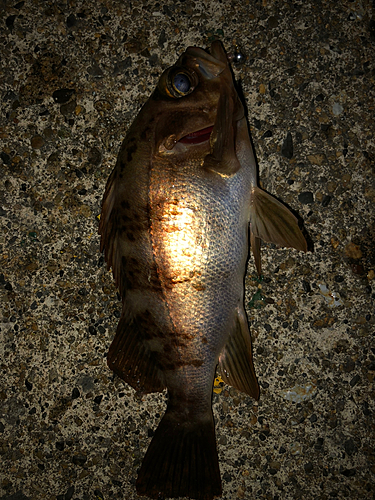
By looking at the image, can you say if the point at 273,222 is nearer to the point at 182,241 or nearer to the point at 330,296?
A: the point at 182,241

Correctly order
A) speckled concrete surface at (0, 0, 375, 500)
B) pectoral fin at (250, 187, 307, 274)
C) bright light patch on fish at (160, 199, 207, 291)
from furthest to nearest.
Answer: speckled concrete surface at (0, 0, 375, 500)
pectoral fin at (250, 187, 307, 274)
bright light patch on fish at (160, 199, 207, 291)

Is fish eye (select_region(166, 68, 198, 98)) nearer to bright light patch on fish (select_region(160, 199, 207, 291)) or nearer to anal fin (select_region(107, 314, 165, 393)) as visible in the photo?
bright light patch on fish (select_region(160, 199, 207, 291))

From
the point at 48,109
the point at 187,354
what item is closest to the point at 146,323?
the point at 187,354

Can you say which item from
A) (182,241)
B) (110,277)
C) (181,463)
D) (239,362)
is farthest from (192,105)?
(181,463)

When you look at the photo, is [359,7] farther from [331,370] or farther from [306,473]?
[306,473]

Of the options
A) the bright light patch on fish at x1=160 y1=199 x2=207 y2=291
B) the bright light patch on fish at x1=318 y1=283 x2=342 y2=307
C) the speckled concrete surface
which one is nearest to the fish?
the bright light patch on fish at x1=160 y1=199 x2=207 y2=291
